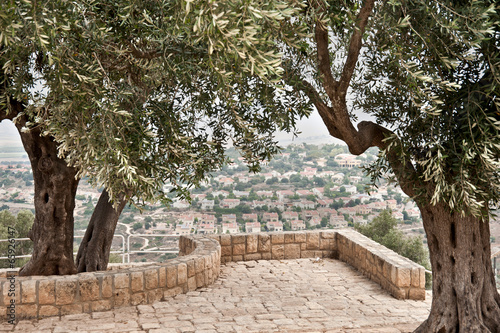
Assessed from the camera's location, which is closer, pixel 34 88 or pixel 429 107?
pixel 429 107

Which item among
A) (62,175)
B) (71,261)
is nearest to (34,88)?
(62,175)

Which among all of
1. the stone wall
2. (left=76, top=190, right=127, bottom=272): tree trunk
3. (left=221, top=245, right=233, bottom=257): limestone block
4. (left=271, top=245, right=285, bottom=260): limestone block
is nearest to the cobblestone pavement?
the stone wall

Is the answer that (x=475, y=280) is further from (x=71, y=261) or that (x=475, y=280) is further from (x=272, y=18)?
(x=71, y=261)

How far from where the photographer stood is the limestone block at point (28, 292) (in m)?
7.24

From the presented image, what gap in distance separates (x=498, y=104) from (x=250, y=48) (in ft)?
9.38

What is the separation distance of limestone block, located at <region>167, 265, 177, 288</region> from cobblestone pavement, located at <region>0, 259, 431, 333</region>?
246 mm

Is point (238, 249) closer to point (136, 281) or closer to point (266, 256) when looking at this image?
point (266, 256)

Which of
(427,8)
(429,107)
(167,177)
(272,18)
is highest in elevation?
(427,8)

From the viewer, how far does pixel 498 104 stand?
17.1 feet

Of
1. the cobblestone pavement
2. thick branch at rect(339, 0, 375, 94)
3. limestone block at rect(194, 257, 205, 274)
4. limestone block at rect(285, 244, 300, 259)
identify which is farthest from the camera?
limestone block at rect(285, 244, 300, 259)

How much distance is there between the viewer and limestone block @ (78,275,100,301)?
296 inches

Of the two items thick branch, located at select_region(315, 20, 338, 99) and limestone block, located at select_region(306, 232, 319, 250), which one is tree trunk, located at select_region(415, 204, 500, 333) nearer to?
thick branch, located at select_region(315, 20, 338, 99)

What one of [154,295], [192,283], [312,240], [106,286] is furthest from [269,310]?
[312,240]

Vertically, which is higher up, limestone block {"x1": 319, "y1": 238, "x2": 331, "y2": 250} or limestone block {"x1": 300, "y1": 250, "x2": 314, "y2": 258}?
limestone block {"x1": 319, "y1": 238, "x2": 331, "y2": 250}
